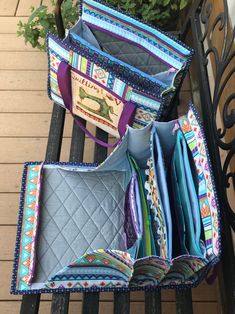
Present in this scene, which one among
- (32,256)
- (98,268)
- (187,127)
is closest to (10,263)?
(32,256)

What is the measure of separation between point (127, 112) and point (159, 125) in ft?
0.36

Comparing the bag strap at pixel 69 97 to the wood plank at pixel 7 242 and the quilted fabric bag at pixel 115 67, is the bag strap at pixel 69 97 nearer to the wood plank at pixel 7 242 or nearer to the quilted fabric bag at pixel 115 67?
the quilted fabric bag at pixel 115 67

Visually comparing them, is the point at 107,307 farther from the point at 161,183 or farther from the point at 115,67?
the point at 115,67

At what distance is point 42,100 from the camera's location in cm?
159

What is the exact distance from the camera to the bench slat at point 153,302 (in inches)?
31.4

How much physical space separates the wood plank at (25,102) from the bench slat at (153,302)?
38.4 inches

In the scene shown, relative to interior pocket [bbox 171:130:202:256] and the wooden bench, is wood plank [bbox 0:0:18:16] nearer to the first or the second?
the wooden bench

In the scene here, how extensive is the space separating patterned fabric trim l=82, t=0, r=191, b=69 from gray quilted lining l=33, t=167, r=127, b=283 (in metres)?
0.33

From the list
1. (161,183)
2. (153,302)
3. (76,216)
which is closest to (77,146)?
(76,216)

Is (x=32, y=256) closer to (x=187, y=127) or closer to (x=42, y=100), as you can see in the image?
(x=187, y=127)

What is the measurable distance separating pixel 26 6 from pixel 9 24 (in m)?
0.15

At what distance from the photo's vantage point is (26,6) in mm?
1869

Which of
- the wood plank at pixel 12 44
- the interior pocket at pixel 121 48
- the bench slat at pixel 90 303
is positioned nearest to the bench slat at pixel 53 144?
the bench slat at pixel 90 303

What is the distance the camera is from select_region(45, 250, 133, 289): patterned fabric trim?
0.72 meters
